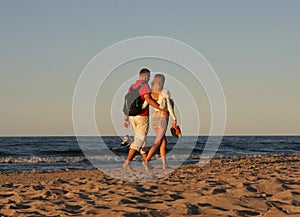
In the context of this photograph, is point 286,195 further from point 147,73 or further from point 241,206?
point 147,73

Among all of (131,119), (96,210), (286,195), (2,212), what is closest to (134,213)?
(96,210)

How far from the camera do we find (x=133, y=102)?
8477 mm

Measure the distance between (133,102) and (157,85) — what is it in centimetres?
61

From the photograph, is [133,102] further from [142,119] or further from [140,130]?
[140,130]

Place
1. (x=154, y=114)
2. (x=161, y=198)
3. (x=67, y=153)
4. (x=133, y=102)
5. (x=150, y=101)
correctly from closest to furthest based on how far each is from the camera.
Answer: (x=161, y=198) < (x=150, y=101) < (x=133, y=102) < (x=154, y=114) < (x=67, y=153)

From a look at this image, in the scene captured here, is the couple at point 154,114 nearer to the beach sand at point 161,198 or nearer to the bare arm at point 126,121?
the bare arm at point 126,121

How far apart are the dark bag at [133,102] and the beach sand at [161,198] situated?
158cm

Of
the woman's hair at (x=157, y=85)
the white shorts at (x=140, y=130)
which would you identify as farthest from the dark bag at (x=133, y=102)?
the woman's hair at (x=157, y=85)

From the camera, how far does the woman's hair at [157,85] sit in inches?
339

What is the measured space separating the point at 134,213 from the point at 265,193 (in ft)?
6.77

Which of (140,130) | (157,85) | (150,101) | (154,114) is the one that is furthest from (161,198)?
(157,85)

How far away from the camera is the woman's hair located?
28.2 ft

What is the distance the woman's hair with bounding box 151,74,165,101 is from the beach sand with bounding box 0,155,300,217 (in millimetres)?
1898

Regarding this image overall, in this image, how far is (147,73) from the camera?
8.53 m
